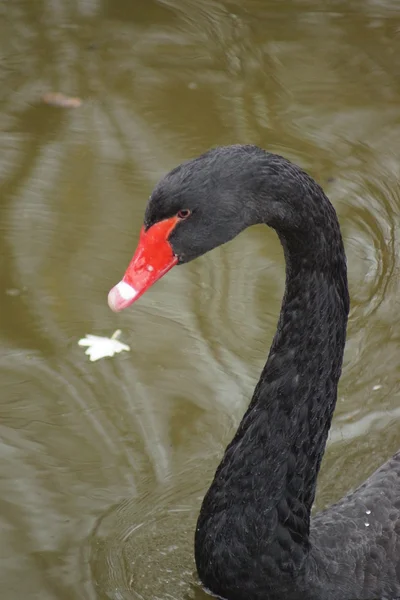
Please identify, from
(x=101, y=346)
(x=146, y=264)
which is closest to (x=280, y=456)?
(x=146, y=264)

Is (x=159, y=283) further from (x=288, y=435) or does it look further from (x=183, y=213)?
(x=183, y=213)

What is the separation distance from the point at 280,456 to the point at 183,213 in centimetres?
68

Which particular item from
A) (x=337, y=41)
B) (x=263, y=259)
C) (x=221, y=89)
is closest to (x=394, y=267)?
(x=263, y=259)

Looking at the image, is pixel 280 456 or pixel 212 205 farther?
pixel 280 456

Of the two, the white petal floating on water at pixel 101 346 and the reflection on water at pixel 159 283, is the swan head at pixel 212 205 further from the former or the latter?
the white petal floating on water at pixel 101 346

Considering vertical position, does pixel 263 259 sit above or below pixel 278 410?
below

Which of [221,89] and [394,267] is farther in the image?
[221,89]

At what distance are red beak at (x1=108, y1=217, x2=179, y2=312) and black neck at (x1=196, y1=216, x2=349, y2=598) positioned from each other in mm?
301

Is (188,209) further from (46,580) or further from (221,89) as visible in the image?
(221,89)

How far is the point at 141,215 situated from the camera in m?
3.99

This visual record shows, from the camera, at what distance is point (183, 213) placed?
7.14ft

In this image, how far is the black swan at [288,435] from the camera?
2.19 meters

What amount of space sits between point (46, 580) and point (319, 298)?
3.33ft

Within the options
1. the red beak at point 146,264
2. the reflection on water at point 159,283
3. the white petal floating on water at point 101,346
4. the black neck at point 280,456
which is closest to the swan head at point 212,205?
the red beak at point 146,264
